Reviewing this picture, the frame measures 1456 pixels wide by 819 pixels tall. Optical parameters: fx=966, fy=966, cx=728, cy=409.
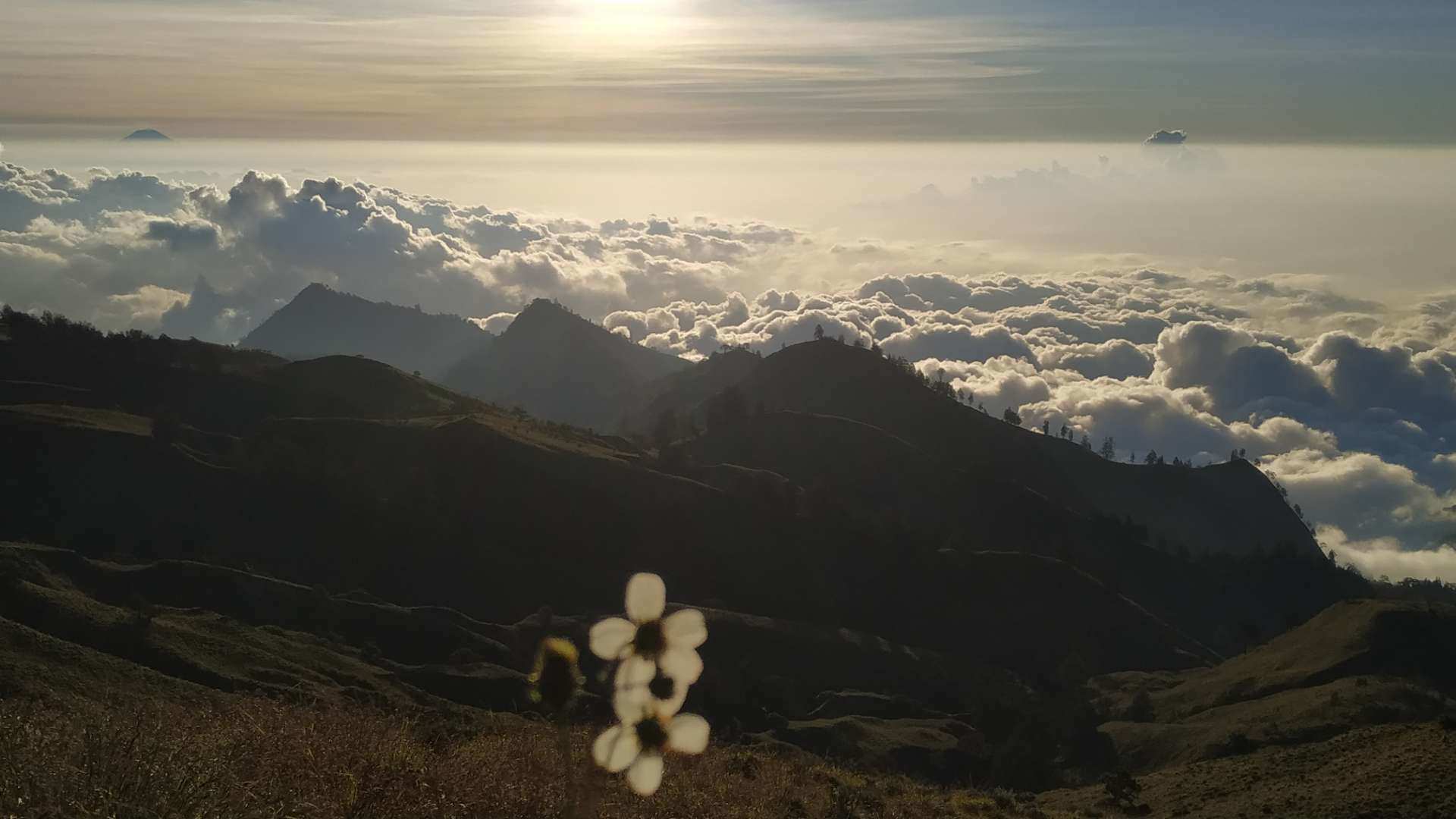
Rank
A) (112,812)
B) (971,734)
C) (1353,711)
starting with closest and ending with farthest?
1. (112,812)
2. (1353,711)
3. (971,734)

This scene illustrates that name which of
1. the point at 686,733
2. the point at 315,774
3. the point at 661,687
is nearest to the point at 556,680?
the point at 661,687

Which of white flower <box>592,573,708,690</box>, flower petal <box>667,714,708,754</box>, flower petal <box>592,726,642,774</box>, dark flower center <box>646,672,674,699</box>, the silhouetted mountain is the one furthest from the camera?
the silhouetted mountain

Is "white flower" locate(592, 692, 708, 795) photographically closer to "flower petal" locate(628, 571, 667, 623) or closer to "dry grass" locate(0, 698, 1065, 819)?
"dry grass" locate(0, 698, 1065, 819)

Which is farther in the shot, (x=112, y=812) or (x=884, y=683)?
(x=884, y=683)

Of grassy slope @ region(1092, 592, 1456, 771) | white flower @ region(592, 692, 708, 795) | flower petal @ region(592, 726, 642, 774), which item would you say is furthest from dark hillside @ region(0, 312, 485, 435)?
flower petal @ region(592, 726, 642, 774)

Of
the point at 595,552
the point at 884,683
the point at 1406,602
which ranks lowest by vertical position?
the point at 884,683

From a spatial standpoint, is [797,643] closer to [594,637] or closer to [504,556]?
[504,556]

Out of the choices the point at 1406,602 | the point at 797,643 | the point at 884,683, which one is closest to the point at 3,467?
the point at 797,643
